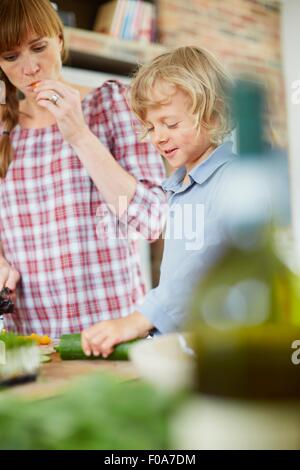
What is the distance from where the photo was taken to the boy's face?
726 millimetres

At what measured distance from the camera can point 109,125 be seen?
97 centimetres

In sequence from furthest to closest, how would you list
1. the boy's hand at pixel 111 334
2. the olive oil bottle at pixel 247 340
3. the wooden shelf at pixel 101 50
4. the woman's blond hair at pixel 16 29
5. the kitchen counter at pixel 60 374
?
the wooden shelf at pixel 101 50 → the woman's blond hair at pixel 16 29 → the boy's hand at pixel 111 334 → the kitchen counter at pixel 60 374 → the olive oil bottle at pixel 247 340

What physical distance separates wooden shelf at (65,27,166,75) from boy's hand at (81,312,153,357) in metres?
0.45

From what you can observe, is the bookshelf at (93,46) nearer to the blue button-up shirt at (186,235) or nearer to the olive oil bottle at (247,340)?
the blue button-up shirt at (186,235)

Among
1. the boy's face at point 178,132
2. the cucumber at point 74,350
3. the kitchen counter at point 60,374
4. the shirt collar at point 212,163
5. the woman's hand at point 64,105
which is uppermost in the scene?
the woman's hand at point 64,105

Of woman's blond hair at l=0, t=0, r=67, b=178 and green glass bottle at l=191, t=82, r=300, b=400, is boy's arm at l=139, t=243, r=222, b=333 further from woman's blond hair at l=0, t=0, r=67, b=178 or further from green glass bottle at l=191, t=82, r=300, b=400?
woman's blond hair at l=0, t=0, r=67, b=178

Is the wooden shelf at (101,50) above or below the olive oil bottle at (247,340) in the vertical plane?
above

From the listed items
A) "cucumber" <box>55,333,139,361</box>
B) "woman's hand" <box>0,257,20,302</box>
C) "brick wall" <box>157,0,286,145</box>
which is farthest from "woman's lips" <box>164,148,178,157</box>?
"woman's hand" <box>0,257,20,302</box>

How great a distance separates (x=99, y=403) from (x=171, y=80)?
452 mm

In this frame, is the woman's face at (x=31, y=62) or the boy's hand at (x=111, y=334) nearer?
the boy's hand at (x=111, y=334)

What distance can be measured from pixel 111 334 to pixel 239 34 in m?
0.50

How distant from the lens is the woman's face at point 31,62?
900 millimetres

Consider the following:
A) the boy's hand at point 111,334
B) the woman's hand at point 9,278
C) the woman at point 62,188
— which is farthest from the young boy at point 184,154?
the woman's hand at point 9,278

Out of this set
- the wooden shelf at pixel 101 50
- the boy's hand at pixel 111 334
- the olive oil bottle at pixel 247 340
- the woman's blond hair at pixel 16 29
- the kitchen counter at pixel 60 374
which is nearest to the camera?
the olive oil bottle at pixel 247 340
